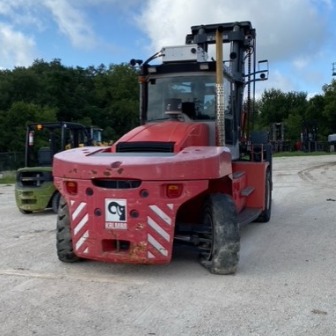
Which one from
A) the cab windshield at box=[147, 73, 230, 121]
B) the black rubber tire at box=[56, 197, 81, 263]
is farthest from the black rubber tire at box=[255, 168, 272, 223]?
the black rubber tire at box=[56, 197, 81, 263]

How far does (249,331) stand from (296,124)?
225 feet

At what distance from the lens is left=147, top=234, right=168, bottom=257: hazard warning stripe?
6.02m

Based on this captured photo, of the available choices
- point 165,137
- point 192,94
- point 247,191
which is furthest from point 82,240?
point 247,191

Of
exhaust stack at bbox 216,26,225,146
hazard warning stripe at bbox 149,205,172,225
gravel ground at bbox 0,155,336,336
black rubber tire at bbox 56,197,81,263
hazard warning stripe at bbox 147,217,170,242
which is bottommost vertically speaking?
gravel ground at bbox 0,155,336,336

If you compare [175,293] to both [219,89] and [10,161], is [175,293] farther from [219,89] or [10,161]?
[10,161]

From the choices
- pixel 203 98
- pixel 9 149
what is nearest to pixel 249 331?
pixel 203 98

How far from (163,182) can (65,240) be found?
1.75 m

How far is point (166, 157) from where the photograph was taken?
6.09 meters

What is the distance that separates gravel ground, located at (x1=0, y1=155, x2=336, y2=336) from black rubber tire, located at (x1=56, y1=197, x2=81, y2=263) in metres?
0.12

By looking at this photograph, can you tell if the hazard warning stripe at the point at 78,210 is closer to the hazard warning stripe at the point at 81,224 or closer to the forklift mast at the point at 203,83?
the hazard warning stripe at the point at 81,224

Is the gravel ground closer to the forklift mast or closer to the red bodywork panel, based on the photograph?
the red bodywork panel

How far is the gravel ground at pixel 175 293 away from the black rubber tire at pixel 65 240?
0.12 m

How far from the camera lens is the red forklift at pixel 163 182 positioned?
600 cm

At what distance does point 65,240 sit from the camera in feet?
22.5
